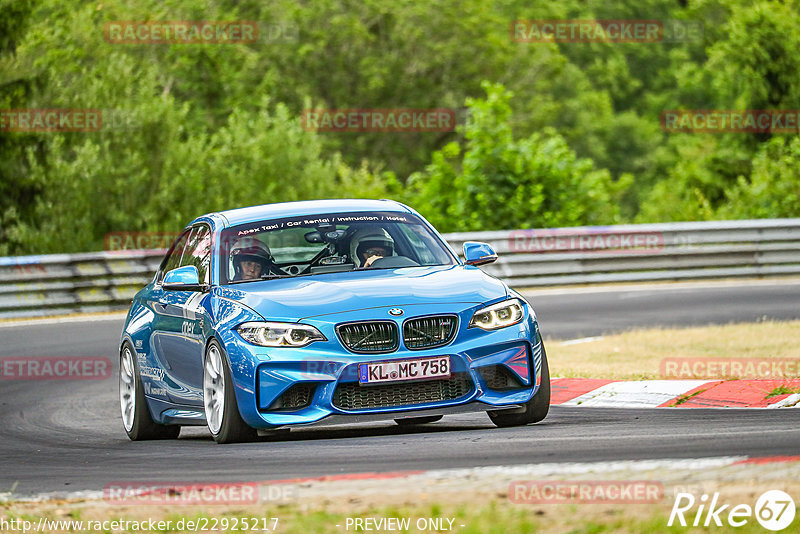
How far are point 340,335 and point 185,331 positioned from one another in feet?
5.01

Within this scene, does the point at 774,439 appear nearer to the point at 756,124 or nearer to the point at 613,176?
the point at 756,124

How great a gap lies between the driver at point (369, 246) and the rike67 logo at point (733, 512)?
447 centimetres

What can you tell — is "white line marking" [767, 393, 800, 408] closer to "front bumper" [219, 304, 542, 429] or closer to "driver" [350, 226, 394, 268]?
"front bumper" [219, 304, 542, 429]

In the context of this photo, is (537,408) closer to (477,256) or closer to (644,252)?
(477,256)

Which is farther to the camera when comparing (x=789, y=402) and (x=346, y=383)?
(x=789, y=402)

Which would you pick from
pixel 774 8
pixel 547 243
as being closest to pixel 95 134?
pixel 547 243

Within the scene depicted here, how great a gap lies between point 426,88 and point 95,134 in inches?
1104

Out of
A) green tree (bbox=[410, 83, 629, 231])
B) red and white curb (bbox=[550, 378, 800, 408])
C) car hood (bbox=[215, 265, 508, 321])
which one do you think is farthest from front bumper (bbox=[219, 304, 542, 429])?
green tree (bbox=[410, 83, 629, 231])

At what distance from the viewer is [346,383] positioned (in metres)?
8.28

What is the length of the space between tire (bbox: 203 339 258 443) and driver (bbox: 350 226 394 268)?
4.32ft

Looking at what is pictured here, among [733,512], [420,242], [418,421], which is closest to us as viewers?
[733,512]

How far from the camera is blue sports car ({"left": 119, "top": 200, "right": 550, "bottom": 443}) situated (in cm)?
830

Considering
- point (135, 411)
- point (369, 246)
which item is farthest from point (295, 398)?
point (135, 411)

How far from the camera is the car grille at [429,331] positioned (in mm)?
8352
